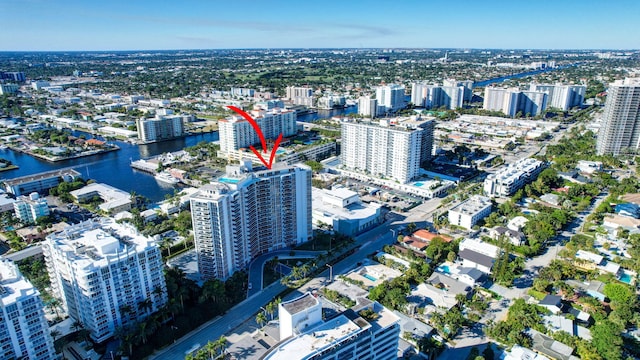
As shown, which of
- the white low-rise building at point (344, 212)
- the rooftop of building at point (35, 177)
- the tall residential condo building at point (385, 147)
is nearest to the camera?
the white low-rise building at point (344, 212)

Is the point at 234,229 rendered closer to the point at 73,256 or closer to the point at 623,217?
the point at 73,256

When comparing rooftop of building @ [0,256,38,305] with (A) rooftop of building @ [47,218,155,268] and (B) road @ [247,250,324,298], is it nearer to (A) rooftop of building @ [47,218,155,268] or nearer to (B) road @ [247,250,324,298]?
(A) rooftop of building @ [47,218,155,268]

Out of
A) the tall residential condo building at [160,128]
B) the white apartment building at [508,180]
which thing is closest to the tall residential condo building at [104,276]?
the white apartment building at [508,180]

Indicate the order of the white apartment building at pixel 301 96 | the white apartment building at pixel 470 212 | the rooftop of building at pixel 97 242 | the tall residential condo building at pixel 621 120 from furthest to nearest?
1. the white apartment building at pixel 301 96
2. the tall residential condo building at pixel 621 120
3. the white apartment building at pixel 470 212
4. the rooftop of building at pixel 97 242

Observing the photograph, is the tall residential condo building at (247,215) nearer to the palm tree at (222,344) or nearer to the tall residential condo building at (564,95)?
the palm tree at (222,344)

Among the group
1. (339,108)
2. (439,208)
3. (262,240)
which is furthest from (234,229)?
(339,108)

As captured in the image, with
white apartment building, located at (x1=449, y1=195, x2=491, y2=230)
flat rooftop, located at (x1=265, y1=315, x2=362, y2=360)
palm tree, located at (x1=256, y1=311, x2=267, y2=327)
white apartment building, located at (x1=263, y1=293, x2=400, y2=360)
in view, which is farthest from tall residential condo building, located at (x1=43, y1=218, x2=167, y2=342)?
white apartment building, located at (x1=449, y1=195, x2=491, y2=230)
